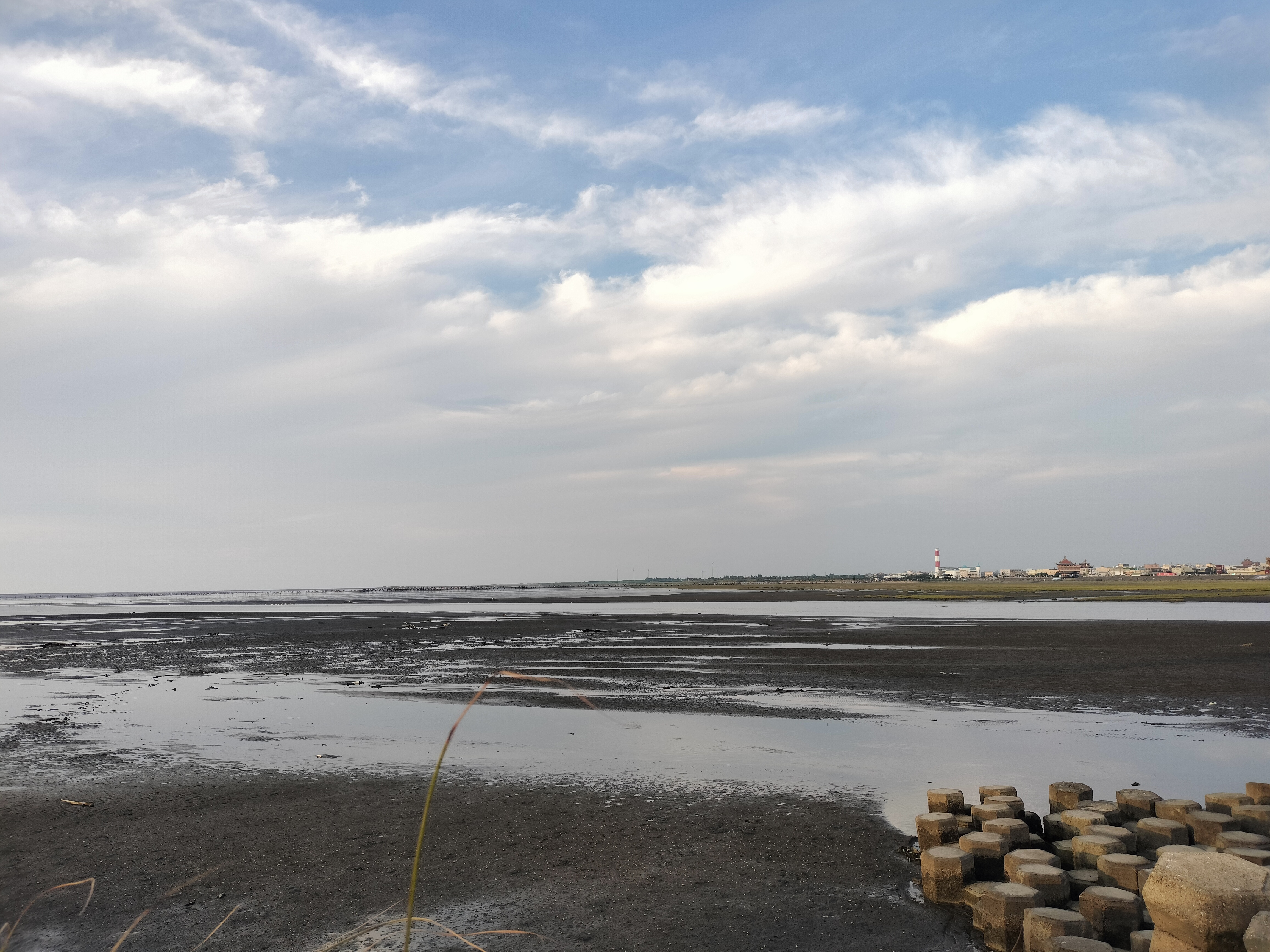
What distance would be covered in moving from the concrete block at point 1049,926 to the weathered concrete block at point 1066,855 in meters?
1.57

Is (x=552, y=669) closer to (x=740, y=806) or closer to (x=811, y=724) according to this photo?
(x=811, y=724)

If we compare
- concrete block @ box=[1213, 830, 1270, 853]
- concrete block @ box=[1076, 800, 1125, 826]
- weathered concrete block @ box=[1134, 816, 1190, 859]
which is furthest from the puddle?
concrete block @ box=[1213, 830, 1270, 853]

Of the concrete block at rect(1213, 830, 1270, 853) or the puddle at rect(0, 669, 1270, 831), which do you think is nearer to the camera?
the concrete block at rect(1213, 830, 1270, 853)

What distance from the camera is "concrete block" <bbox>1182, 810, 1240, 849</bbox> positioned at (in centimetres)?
Answer: 712

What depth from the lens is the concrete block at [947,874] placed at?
21.6 ft

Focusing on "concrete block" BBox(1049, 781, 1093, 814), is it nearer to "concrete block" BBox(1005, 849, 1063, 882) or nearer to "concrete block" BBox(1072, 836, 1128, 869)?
"concrete block" BBox(1072, 836, 1128, 869)

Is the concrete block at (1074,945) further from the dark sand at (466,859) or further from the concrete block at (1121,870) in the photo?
the concrete block at (1121,870)

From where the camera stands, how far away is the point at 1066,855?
710cm

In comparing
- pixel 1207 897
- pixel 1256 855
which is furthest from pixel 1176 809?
pixel 1207 897

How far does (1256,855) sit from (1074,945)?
2324mm

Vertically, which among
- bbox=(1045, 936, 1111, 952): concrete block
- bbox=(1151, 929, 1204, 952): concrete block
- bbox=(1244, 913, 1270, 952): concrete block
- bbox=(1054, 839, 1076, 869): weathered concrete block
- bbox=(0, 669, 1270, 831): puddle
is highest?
bbox=(1244, 913, 1270, 952): concrete block

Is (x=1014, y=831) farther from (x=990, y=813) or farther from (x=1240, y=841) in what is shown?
(x=1240, y=841)

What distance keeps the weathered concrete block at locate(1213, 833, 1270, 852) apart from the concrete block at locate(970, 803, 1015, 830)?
158 centimetres

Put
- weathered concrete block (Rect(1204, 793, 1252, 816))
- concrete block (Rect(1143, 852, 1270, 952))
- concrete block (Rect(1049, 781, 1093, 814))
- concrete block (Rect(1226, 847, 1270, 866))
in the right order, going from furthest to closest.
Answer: concrete block (Rect(1049, 781, 1093, 814)) < weathered concrete block (Rect(1204, 793, 1252, 816)) < concrete block (Rect(1226, 847, 1270, 866)) < concrete block (Rect(1143, 852, 1270, 952))
